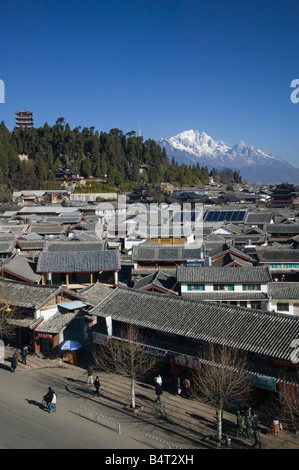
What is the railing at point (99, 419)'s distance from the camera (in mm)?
12977

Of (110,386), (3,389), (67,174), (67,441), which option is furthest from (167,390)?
(67,174)

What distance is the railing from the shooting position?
42.6 feet

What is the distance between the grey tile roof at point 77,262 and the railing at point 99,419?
13.3 metres

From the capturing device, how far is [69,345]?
18.6 metres

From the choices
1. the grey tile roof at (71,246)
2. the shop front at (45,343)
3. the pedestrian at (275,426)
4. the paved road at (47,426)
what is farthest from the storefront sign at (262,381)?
the grey tile roof at (71,246)

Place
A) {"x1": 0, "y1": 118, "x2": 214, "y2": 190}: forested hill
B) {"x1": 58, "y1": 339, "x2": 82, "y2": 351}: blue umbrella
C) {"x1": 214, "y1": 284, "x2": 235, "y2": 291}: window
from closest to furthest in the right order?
{"x1": 58, "y1": 339, "x2": 82, "y2": 351}: blue umbrella
{"x1": 214, "y1": 284, "x2": 235, "y2": 291}: window
{"x1": 0, "y1": 118, "x2": 214, "y2": 190}: forested hill

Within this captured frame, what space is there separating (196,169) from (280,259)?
94001mm

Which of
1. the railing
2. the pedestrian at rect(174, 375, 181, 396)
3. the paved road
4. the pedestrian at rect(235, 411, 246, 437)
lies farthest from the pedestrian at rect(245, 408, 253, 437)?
the railing

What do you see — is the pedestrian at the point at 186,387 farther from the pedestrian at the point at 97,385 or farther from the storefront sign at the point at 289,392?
the storefront sign at the point at 289,392

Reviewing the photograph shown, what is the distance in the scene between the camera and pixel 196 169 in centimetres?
12306

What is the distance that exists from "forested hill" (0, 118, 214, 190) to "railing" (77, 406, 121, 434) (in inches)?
3101

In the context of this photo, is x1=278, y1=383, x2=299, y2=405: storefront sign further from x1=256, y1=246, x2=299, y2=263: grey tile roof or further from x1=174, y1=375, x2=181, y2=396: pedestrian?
x1=256, y1=246, x2=299, y2=263: grey tile roof
